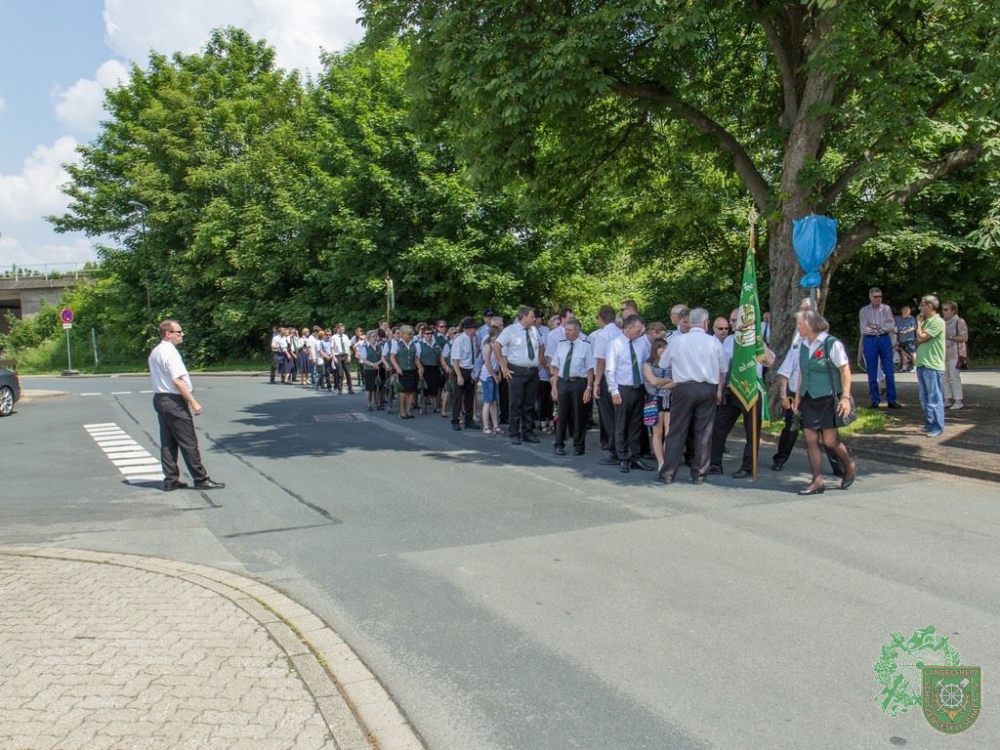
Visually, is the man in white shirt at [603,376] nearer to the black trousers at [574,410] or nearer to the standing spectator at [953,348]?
the black trousers at [574,410]

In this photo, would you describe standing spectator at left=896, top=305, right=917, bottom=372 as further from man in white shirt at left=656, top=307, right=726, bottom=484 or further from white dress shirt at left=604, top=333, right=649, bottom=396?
man in white shirt at left=656, top=307, right=726, bottom=484

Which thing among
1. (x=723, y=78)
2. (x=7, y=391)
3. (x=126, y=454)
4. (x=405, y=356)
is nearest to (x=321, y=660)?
(x=126, y=454)

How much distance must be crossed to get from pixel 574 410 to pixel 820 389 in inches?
149

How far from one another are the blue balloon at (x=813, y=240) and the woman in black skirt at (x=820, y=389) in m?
3.69

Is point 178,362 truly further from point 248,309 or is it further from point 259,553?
point 248,309

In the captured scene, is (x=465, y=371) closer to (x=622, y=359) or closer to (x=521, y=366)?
(x=521, y=366)

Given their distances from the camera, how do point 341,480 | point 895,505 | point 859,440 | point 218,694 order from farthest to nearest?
point 859,440
point 341,480
point 895,505
point 218,694

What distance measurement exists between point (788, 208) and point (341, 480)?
26.1ft

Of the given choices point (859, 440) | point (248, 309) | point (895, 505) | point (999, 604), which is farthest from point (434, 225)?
point (999, 604)

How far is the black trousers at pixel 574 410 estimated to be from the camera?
444 inches

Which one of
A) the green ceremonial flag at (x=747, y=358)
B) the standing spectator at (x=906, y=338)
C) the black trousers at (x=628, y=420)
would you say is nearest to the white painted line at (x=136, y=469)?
the black trousers at (x=628, y=420)

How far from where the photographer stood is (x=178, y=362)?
9.09 metres

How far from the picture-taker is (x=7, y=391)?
18.8 m

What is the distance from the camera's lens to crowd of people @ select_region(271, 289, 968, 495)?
8.55 m
